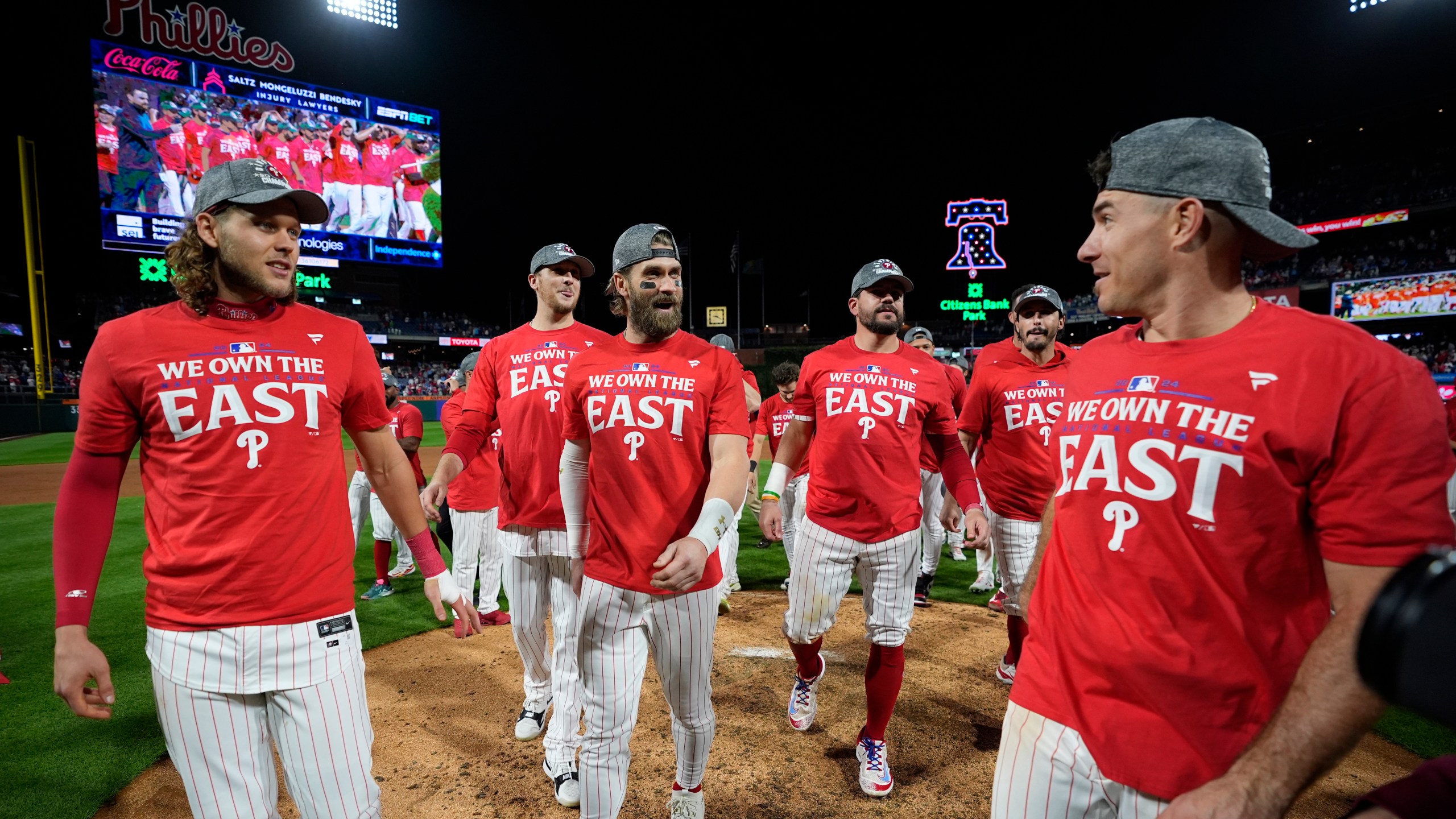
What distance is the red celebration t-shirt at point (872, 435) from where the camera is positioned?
388 cm

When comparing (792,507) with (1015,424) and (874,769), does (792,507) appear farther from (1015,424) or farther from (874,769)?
(874,769)

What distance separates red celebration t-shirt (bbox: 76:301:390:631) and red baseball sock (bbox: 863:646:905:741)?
276 centimetres

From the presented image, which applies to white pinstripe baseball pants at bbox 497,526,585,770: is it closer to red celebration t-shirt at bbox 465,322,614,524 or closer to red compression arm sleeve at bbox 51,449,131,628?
red celebration t-shirt at bbox 465,322,614,524

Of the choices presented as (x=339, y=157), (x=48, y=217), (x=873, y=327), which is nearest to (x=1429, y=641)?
(x=873, y=327)

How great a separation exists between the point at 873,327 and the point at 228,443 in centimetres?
332

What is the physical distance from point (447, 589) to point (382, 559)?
5.41 metres

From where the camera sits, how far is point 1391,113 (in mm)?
31172

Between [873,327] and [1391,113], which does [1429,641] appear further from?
[1391,113]

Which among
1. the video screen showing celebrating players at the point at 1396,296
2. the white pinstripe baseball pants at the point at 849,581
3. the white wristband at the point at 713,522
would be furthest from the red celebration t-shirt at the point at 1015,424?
the video screen showing celebrating players at the point at 1396,296

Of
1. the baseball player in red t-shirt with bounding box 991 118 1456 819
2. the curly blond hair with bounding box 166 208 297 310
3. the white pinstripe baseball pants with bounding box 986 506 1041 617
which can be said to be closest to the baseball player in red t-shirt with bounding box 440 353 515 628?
the curly blond hair with bounding box 166 208 297 310

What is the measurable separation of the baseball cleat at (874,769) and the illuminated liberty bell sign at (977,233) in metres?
24.7

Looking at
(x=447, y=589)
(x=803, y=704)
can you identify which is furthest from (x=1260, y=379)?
(x=803, y=704)

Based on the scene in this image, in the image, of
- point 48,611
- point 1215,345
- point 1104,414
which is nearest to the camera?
point 1215,345

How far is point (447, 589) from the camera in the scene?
2514 mm
